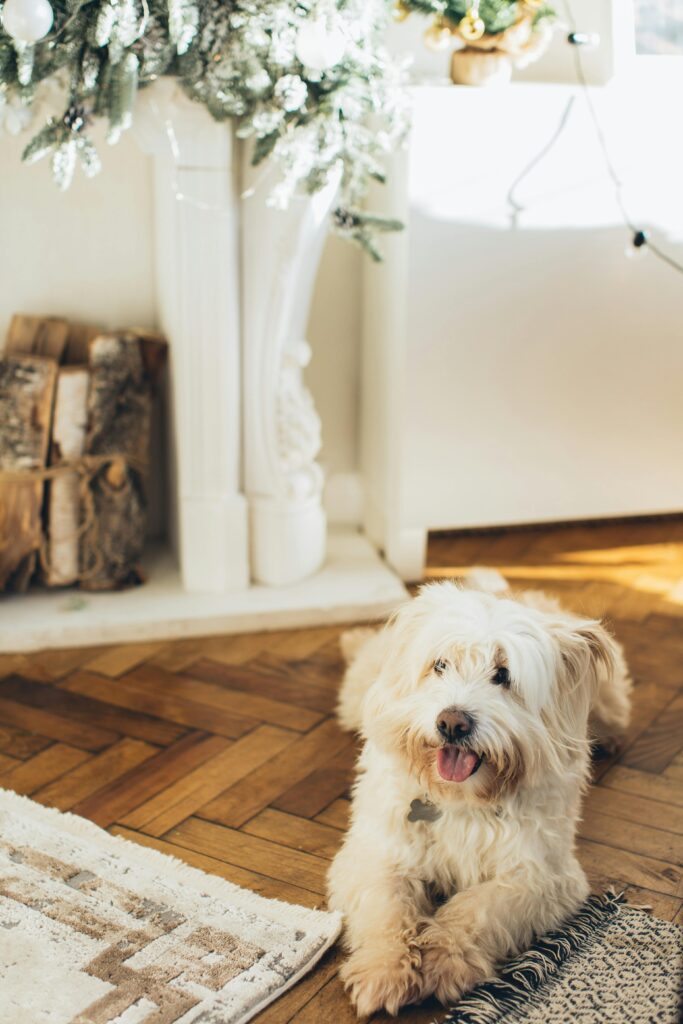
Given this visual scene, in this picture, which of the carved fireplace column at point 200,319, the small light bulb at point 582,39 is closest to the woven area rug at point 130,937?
the carved fireplace column at point 200,319

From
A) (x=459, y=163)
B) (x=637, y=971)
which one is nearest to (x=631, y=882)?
(x=637, y=971)

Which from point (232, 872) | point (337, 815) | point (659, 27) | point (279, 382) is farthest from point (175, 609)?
point (659, 27)

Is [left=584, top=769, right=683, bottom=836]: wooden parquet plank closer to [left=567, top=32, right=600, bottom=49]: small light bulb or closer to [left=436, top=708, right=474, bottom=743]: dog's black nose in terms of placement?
[left=436, top=708, right=474, bottom=743]: dog's black nose

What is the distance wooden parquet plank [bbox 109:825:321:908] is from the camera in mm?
1572

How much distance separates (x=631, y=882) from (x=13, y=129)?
1538 millimetres

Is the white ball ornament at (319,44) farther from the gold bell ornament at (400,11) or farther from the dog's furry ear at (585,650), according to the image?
the dog's furry ear at (585,650)

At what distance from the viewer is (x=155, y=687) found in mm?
2172

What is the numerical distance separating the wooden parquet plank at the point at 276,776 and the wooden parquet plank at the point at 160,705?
0.38 ft

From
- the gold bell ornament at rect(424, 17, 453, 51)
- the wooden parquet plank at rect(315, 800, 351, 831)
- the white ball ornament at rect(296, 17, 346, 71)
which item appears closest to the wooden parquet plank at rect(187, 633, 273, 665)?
the wooden parquet plank at rect(315, 800, 351, 831)

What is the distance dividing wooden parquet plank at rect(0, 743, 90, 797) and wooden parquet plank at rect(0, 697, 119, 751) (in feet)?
0.09

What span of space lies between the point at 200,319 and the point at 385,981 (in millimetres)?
1370

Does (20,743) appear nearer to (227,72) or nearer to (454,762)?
(454,762)

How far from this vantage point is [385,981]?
52.9 inches

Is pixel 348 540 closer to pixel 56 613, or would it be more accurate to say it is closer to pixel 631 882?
pixel 56 613
